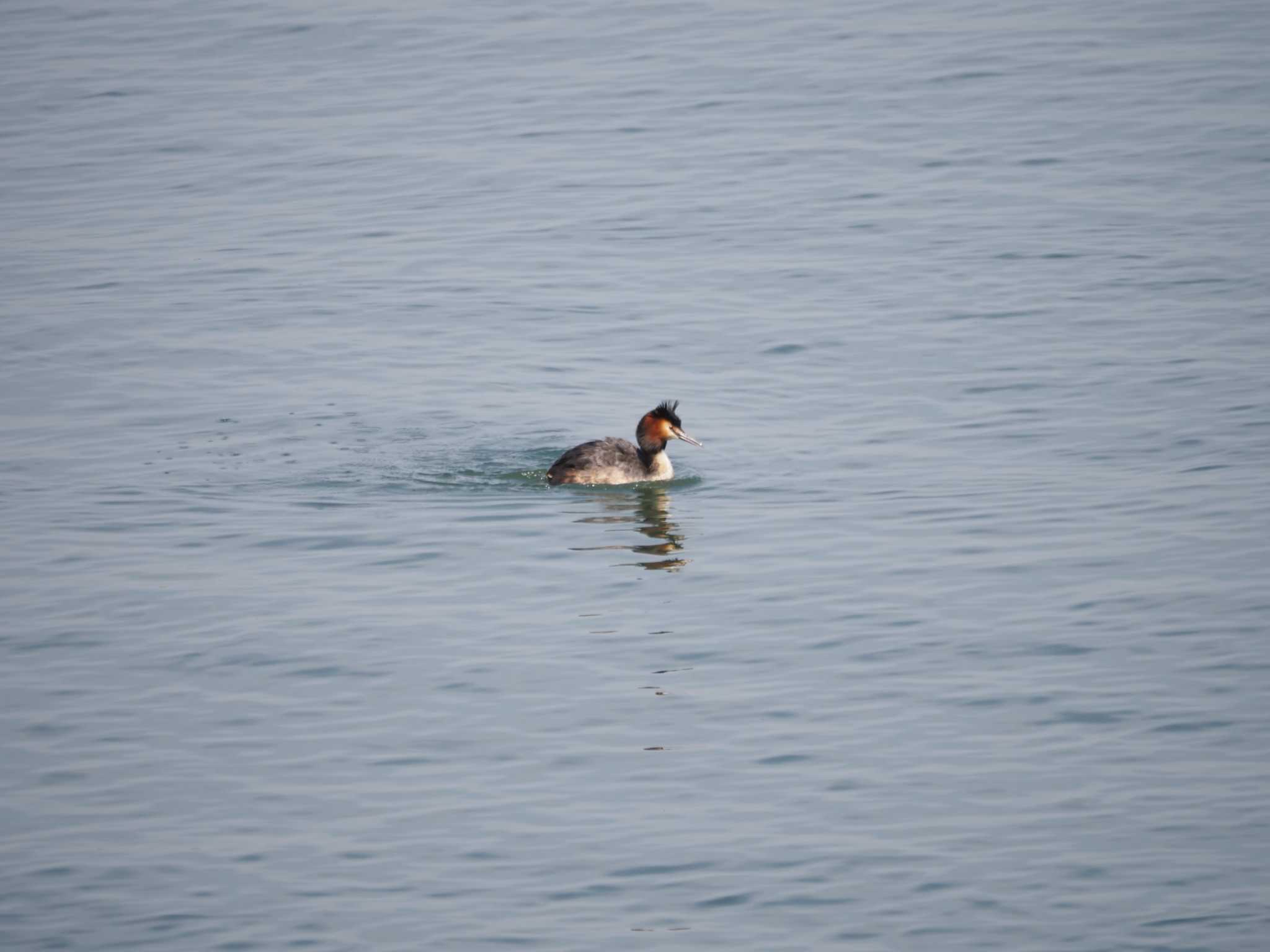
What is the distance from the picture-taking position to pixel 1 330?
22.8m

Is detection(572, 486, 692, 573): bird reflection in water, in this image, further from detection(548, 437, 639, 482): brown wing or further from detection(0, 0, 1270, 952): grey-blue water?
detection(548, 437, 639, 482): brown wing

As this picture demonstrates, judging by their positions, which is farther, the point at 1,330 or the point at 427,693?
the point at 1,330

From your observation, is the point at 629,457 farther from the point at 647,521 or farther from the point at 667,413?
the point at 647,521

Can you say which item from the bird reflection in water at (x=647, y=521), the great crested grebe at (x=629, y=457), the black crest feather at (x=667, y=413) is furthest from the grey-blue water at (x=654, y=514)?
the black crest feather at (x=667, y=413)

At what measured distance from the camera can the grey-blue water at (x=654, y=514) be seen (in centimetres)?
991

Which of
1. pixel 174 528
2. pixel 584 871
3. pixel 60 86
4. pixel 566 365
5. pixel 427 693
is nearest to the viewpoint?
pixel 584 871

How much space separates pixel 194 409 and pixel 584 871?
11.2 metres

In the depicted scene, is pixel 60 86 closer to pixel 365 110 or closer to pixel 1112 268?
pixel 365 110

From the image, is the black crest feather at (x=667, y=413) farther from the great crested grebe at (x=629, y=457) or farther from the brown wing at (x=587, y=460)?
the brown wing at (x=587, y=460)

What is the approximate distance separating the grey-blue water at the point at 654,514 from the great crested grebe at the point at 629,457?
0.22m

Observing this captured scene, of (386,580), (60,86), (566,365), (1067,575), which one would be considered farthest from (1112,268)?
(60,86)

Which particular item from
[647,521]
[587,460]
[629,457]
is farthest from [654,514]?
[629,457]

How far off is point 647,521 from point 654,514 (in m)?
0.25

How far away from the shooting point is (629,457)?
17500 millimetres
